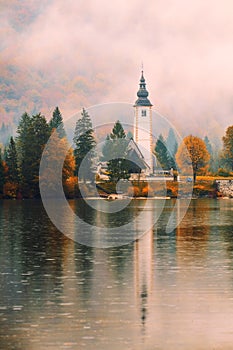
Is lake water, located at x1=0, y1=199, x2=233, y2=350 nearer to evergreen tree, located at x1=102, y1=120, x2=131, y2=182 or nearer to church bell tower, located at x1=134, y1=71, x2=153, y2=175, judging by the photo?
evergreen tree, located at x1=102, y1=120, x2=131, y2=182

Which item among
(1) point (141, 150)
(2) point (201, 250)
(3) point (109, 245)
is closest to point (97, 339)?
(2) point (201, 250)

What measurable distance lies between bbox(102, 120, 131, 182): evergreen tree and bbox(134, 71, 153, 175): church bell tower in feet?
47.6

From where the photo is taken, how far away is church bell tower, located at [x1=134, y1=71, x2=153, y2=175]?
6171 inches

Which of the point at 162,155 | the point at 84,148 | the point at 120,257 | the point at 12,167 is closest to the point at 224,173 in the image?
the point at 84,148

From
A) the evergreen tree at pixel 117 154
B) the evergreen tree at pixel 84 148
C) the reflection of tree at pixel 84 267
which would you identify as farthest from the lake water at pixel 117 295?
the evergreen tree at pixel 117 154

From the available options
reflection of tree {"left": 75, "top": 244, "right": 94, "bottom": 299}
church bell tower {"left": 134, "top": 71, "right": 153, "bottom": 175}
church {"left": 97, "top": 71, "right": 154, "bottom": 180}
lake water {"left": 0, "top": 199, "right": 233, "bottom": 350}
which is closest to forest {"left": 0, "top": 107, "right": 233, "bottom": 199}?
church {"left": 97, "top": 71, "right": 154, "bottom": 180}

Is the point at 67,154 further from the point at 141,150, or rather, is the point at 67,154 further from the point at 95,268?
the point at 95,268

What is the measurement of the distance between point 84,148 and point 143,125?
35.6 m

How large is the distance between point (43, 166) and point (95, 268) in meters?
81.6

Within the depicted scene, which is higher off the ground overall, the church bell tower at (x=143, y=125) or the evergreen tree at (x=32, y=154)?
the church bell tower at (x=143, y=125)

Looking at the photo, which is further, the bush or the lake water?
the bush

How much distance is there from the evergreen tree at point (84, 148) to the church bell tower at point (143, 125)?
74.1 feet

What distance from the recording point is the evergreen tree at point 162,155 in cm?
15848

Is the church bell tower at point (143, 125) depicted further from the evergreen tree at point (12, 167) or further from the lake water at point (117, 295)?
the lake water at point (117, 295)
